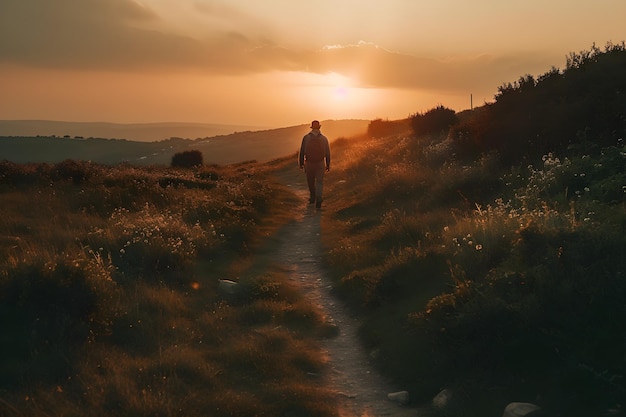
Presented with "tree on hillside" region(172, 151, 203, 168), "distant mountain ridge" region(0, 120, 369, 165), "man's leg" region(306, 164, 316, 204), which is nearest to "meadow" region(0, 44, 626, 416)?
"man's leg" region(306, 164, 316, 204)

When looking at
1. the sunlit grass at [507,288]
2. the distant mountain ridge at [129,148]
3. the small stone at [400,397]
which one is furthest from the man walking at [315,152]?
the distant mountain ridge at [129,148]

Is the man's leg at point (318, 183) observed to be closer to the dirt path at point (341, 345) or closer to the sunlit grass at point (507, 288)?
the dirt path at point (341, 345)

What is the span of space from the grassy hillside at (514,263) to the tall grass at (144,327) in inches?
56.0

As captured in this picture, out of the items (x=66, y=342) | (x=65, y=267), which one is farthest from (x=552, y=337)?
(x=65, y=267)

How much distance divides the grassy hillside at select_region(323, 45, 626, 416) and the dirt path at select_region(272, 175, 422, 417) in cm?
27

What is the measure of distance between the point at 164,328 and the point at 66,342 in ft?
4.63

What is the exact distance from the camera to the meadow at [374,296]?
5887 mm

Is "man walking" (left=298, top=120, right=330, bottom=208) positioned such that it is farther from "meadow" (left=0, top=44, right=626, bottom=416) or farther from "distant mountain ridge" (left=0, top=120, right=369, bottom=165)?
"distant mountain ridge" (left=0, top=120, right=369, bottom=165)

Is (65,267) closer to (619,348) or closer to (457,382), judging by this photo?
(457,382)

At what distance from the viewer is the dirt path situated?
633cm

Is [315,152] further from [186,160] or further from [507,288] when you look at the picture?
[186,160]

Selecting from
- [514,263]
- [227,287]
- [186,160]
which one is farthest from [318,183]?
[186,160]

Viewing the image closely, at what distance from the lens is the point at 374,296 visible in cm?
934

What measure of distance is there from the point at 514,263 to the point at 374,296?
2682 mm
